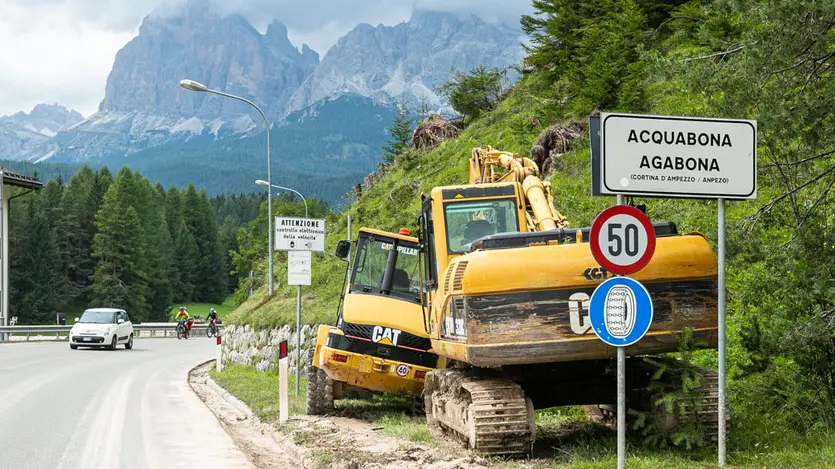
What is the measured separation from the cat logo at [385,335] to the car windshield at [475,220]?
7.76 ft

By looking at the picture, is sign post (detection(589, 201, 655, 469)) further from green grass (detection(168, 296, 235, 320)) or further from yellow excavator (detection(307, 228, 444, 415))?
green grass (detection(168, 296, 235, 320))

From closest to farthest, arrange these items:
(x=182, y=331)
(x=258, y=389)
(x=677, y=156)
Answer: (x=677, y=156)
(x=258, y=389)
(x=182, y=331)

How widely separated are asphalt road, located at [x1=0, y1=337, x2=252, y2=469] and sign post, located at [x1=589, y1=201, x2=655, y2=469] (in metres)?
4.96

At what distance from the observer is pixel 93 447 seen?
38.4ft

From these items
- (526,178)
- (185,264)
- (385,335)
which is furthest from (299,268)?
(185,264)

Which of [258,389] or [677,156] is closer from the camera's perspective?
[677,156]

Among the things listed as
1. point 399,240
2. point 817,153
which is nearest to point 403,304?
point 399,240

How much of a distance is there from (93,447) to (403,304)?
469cm

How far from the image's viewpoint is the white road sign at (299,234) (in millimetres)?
17109

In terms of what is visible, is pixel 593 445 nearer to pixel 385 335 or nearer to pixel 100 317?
pixel 385 335

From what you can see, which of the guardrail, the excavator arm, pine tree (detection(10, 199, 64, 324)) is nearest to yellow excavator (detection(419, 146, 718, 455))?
the excavator arm

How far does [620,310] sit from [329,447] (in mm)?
4744

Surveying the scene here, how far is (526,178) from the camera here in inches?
499

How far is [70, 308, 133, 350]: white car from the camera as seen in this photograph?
128 feet
